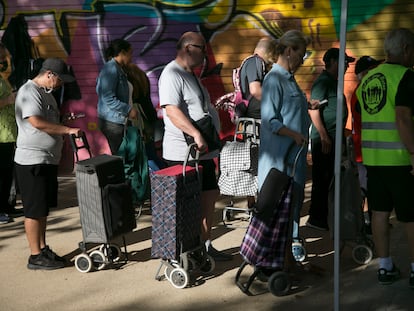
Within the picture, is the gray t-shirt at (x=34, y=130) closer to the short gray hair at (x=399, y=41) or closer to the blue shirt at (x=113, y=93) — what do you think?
the blue shirt at (x=113, y=93)

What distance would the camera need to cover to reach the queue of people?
5.73 m

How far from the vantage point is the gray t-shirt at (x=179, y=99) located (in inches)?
243

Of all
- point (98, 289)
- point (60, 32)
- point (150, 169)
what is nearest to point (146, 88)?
point (150, 169)

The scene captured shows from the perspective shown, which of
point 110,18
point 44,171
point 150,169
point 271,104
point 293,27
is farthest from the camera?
point 110,18

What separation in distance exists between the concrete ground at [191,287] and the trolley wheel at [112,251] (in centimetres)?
11

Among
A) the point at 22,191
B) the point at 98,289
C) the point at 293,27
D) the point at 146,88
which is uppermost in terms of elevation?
the point at 293,27

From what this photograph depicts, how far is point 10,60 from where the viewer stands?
12.2m

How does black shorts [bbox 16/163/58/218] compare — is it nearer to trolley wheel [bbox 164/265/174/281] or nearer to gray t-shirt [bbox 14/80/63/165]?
gray t-shirt [bbox 14/80/63/165]

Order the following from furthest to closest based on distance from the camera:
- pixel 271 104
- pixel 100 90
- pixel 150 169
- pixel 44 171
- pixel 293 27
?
pixel 293 27
pixel 150 169
pixel 100 90
pixel 44 171
pixel 271 104

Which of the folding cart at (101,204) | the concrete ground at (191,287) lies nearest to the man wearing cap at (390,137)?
the concrete ground at (191,287)

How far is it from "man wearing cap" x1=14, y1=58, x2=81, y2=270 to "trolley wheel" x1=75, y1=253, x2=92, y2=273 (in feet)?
0.84

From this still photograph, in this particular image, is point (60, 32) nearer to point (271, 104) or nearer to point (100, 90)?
point (100, 90)

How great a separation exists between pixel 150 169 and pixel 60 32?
3.84 m

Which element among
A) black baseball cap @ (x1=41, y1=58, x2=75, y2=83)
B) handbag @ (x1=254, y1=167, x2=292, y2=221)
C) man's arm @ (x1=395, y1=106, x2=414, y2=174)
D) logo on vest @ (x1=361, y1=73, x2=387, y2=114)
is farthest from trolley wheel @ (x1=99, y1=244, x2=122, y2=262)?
man's arm @ (x1=395, y1=106, x2=414, y2=174)
